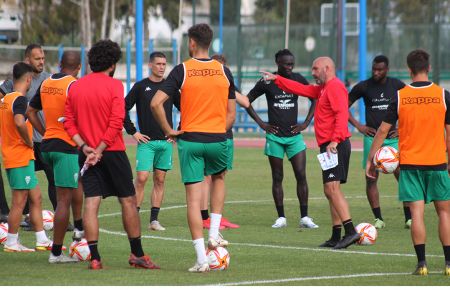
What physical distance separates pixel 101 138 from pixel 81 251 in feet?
4.63

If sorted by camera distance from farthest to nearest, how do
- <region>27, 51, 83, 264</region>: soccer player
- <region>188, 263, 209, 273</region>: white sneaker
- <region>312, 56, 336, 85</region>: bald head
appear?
<region>312, 56, 336, 85</region>: bald head, <region>27, 51, 83, 264</region>: soccer player, <region>188, 263, 209, 273</region>: white sneaker

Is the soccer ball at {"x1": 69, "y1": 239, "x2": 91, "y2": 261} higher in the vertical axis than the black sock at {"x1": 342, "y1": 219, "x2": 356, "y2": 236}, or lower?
higher

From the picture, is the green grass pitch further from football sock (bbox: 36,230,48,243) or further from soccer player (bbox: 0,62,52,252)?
football sock (bbox: 36,230,48,243)

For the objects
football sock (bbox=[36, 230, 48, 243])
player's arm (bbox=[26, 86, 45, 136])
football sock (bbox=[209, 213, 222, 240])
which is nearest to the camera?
football sock (bbox=[209, 213, 222, 240])

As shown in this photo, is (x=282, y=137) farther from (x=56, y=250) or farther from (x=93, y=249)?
(x=93, y=249)

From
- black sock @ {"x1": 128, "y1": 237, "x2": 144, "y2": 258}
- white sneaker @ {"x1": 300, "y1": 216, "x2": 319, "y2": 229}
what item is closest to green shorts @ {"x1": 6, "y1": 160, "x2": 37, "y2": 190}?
black sock @ {"x1": 128, "y1": 237, "x2": 144, "y2": 258}

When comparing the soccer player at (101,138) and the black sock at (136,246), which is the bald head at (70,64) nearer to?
the soccer player at (101,138)

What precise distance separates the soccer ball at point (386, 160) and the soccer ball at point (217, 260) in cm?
233

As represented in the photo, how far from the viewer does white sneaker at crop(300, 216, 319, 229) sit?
15453mm

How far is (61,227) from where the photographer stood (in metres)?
11.5

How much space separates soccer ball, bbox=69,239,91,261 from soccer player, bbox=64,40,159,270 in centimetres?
60

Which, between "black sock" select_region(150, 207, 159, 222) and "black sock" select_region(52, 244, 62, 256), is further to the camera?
"black sock" select_region(150, 207, 159, 222)

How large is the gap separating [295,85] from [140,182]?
2.98m

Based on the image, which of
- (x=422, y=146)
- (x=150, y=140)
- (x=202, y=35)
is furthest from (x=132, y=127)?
(x=422, y=146)
